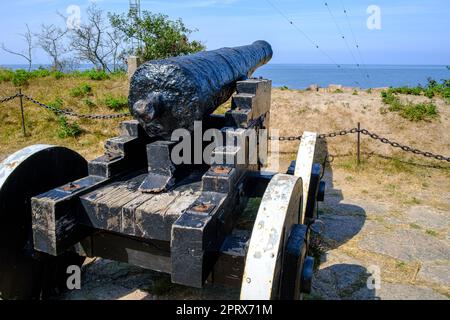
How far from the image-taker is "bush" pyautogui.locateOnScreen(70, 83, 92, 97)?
8.66 meters

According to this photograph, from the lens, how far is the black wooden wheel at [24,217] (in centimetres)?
245

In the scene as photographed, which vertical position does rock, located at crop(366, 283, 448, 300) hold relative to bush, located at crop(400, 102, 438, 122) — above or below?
below

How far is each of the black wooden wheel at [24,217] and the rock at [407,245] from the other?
2.74 meters

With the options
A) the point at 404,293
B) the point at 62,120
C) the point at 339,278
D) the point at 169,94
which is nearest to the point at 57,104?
the point at 62,120

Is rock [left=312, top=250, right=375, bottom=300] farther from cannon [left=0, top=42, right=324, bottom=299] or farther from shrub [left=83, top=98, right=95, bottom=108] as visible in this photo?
shrub [left=83, top=98, right=95, bottom=108]

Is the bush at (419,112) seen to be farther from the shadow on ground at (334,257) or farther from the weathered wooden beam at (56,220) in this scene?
the weathered wooden beam at (56,220)

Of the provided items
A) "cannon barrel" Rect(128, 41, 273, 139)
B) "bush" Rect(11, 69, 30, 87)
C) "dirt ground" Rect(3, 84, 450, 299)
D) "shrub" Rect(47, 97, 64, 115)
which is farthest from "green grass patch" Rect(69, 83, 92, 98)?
Answer: "cannon barrel" Rect(128, 41, 273, 139)

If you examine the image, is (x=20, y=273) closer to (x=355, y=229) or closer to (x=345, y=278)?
(x=345, y=278)

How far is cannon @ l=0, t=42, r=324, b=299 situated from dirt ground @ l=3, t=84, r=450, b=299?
0.70 m

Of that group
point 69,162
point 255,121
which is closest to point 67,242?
point 69,162

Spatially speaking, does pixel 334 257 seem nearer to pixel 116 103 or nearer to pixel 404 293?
pixel 404 293

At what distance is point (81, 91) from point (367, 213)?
259 inches

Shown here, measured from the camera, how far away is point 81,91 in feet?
28.7
